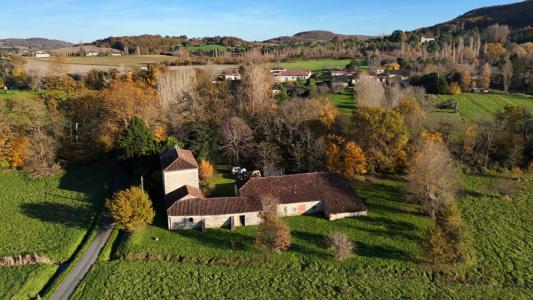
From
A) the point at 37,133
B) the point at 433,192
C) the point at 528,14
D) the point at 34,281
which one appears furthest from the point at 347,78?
the point at 528,14

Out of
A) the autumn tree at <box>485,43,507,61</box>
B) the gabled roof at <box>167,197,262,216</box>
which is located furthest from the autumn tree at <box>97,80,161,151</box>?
the autumn tree at <box>485,43,507,61</box>

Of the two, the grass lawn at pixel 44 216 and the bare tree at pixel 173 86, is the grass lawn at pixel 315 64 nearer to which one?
the bare tree at pixel 173 86

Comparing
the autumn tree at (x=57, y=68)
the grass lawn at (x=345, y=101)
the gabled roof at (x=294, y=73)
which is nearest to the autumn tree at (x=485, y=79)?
the grass lawn at (x=345, y=101)

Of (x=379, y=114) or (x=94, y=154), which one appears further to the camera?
(x=94, y=154)

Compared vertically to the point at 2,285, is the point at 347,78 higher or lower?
higher

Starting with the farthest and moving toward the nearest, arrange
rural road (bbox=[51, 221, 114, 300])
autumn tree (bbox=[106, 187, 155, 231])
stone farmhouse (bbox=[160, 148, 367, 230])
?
stone farmhouse (bbox=[160, 148, 367, 230]) → autumn tree (bbox=[106, 187, 155, 231]) → rural road (bbox=[51, 221, 114, 300])

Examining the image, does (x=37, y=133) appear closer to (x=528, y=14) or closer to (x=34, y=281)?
(x=34, y=281)

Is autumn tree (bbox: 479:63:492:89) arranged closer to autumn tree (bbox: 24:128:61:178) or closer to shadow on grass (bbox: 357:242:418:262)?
shadow on grass (bbox: 357:242:418:262)
